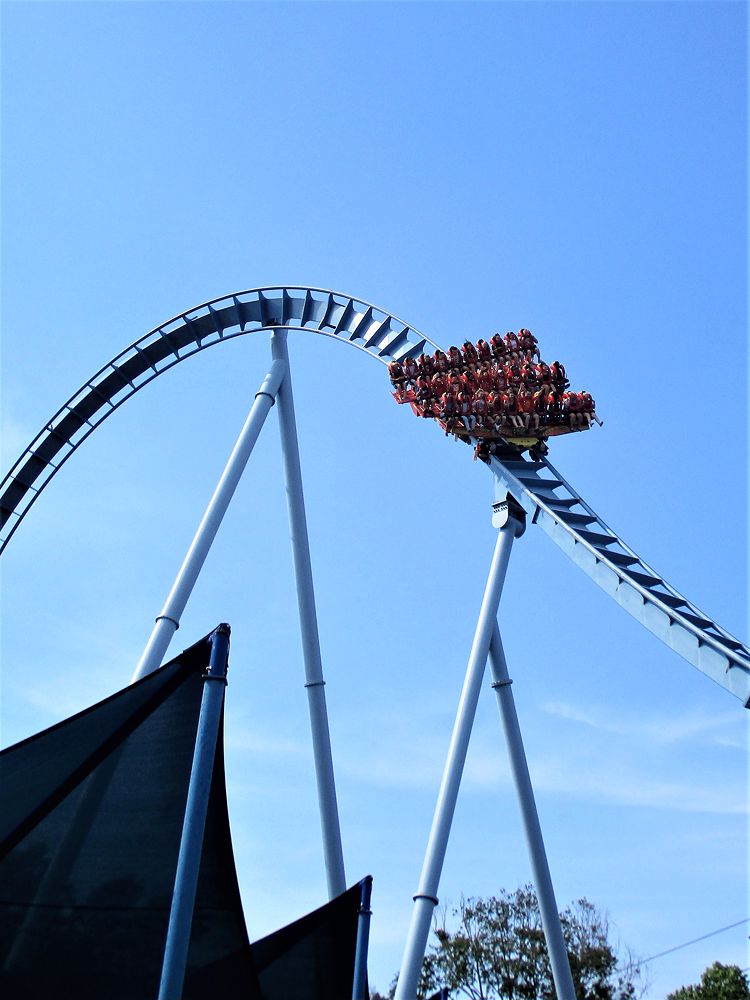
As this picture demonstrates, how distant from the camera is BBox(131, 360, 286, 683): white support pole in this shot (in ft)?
36.9

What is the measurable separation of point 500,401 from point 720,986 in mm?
15106

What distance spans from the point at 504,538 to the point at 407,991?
15.3 feet

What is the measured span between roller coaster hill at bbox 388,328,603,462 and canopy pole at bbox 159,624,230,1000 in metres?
6.34

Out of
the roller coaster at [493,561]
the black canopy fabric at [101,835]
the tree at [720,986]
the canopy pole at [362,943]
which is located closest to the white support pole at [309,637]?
the roller coaster at [493,561]

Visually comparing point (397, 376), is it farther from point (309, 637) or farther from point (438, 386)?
point (309, 637)

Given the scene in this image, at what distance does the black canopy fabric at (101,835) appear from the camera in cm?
715

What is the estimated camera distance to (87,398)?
51.5 feet

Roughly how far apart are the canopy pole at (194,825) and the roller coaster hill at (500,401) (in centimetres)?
634

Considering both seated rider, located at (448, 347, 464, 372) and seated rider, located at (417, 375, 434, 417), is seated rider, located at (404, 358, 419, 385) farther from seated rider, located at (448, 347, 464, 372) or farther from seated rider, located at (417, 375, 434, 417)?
seated rider, located at (448, 347, 464, 372)

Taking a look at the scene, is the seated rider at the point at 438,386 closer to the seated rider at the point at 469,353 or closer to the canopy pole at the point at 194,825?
the seated rider at the point at 469,353

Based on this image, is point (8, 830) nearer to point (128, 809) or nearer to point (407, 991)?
point (128, 809)

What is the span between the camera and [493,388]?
12.6 meters

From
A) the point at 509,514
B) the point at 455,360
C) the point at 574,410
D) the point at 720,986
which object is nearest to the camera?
the point at 509,514

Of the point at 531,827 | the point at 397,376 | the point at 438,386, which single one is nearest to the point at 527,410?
the point at 438,386
